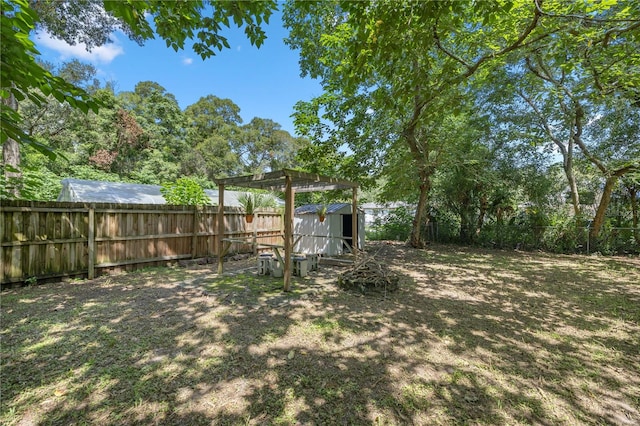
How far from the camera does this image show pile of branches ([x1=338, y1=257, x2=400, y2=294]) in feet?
15.9

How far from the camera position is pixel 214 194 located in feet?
40.1

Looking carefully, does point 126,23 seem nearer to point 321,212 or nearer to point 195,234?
point 195,234

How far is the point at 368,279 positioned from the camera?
16.0 feet

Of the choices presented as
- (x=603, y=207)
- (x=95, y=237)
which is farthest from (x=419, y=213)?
(x=95, y=237)

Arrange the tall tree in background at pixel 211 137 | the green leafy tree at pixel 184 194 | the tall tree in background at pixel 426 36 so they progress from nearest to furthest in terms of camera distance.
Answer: the tall tree in background at pixel 426 36 → the green leafy tree at pixel 184 194 → the tall tree in background at pixel 211 137

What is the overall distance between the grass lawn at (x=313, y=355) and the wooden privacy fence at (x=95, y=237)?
1.56ft

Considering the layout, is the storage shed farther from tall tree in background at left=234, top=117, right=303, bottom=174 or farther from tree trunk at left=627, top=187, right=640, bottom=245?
tall tree in background at left=234, top=117, right=303, bottom=174

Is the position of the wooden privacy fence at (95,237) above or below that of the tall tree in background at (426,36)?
below

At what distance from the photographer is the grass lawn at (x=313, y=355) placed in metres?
1.96

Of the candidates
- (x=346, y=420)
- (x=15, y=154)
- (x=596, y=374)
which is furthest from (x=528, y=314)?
(x=15, y=154)

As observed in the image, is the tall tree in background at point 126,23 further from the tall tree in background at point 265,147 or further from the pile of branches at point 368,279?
the tall tree in background at point 265,147

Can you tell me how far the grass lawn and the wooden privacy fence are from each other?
0.48m

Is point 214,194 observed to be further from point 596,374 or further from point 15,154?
point 596,374

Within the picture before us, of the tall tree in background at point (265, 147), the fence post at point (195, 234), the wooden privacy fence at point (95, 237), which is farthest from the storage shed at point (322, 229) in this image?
the tall tree in background at point (265, 147)
